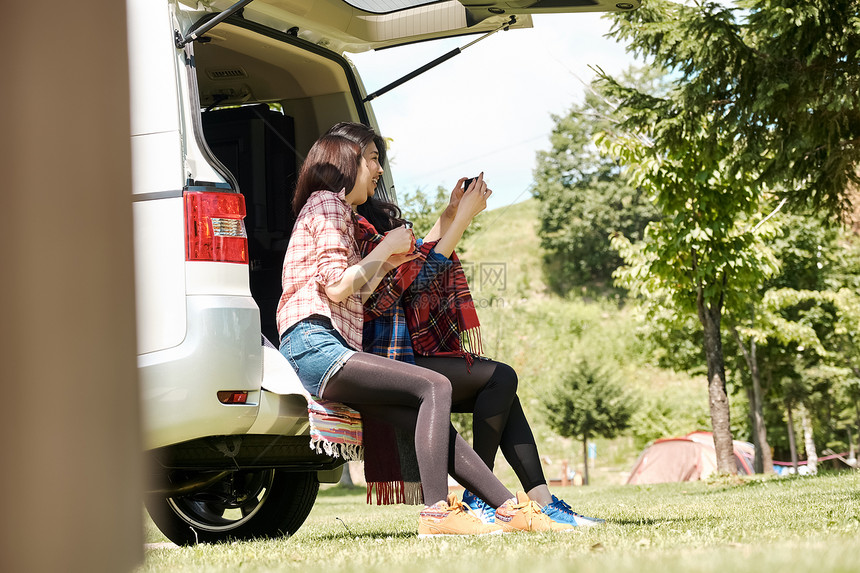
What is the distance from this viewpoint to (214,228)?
3385mm

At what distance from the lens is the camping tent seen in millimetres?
25484

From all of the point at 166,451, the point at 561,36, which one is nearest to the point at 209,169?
the point at 166,451

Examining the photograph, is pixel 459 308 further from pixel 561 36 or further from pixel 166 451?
pixel 561 36

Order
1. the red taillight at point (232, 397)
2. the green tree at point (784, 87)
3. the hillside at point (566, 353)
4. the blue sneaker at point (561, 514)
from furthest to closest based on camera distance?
1. the hillside at point (566, 353)
2. the green tree at point (784, 87)
3. the blue sneaker at point (561, 514)
4. the red taillight at point (232, 397)

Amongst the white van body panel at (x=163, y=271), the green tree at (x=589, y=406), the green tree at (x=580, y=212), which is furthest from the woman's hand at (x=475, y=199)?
the green tree at (x=580, y=212)

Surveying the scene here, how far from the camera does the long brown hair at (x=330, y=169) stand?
3910 millimetres

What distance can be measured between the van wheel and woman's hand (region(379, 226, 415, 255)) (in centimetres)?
140

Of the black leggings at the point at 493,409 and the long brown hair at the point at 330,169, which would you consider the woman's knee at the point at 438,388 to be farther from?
the long brown hair at the point at 330,169

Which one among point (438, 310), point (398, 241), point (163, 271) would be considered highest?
point (398, 241)

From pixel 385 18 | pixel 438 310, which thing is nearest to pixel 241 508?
pixel 438 310

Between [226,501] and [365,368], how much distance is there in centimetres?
141

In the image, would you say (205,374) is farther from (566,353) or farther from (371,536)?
(566,353)

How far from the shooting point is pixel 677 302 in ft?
43.4

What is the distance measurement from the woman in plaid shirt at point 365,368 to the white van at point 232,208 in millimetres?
167
